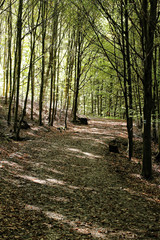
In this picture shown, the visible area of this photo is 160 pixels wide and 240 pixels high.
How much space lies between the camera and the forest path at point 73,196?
12.4 ft

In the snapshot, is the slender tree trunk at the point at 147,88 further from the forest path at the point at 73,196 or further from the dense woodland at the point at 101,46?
the forest path at the point at 73,196

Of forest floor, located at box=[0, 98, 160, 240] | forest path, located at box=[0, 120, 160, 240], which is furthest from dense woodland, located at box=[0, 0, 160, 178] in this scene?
forest path, located at box=[0, 120, 160, 240]

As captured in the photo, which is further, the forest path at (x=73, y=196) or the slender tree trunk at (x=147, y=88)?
the slender tree trunk at (x=147, y=88)

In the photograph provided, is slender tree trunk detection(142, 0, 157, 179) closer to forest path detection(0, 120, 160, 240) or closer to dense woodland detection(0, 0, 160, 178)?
dense woodland detection(0, 0, 160, 178)

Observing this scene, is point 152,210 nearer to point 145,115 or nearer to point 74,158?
point 145,115

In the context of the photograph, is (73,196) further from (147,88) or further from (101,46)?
(101,46)

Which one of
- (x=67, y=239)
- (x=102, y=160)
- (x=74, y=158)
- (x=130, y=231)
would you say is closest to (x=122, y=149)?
(x=102, y=160)

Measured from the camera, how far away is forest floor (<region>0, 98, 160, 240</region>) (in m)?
3.78

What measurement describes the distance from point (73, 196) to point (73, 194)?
0.44 ft

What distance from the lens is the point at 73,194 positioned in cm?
554

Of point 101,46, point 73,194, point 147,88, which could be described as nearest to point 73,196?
point 73,194

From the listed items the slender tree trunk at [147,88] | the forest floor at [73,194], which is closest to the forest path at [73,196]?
the forest floor at [73,194]

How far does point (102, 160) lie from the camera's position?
9273 millimetres

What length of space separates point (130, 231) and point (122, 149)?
8097 millimetres
